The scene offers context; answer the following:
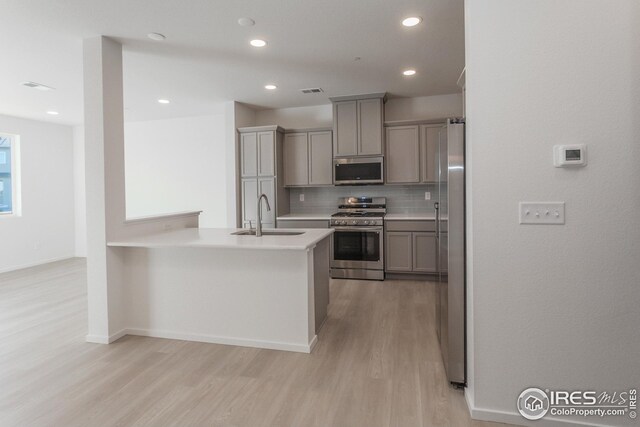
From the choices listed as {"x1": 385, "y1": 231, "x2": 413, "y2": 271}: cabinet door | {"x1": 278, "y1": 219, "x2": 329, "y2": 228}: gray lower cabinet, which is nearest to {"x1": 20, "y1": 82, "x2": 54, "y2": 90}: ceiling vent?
{"x1": 278, "y1": 219, "x2": 329, "y2": 228}: gray lower cabinet

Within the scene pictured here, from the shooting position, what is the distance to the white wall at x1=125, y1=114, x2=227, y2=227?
6418mm

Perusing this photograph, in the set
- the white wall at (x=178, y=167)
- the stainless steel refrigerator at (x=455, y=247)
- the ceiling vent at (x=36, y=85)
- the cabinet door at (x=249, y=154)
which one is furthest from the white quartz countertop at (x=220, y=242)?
the white wall at (x=178, y=167)

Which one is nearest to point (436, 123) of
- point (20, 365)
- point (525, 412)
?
point (525, 412)

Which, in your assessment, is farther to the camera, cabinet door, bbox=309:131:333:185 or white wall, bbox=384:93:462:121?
cabinet door, bbox=309:131:333:185

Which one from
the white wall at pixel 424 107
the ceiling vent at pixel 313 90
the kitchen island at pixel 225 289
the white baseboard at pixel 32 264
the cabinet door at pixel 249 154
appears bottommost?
the white baseboard at pixel 32 264

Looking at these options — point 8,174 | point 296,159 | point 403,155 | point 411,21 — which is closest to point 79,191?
point 8,174

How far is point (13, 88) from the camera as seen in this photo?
463 centimetres

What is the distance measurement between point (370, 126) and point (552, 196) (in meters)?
3.59

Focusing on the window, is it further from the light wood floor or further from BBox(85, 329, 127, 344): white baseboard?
BBox(85, 329, 127, 344): white baseboard

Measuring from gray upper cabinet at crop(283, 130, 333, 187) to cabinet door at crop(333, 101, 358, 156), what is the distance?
224mm

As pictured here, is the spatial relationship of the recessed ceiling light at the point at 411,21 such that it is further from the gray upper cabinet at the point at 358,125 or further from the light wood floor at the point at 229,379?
the light wood floor at the point at 229,379

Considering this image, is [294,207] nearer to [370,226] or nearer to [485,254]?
[370,226]

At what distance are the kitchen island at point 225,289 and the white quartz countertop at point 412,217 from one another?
6.60 ft

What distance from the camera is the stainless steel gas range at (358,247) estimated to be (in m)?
5.02
